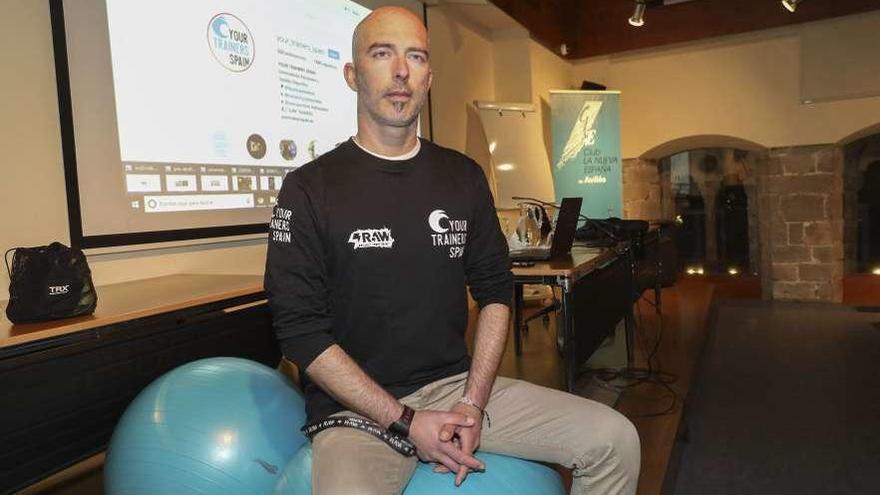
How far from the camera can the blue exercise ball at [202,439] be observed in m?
1.42

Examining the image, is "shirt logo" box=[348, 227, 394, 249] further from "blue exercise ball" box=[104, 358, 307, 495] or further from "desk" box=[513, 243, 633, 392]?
"desk" box=[513, 243, 633, 392]

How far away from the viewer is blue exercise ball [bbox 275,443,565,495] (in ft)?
3.86

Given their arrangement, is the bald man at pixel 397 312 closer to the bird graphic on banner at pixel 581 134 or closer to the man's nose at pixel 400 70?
the man's nose at pixel 400 70

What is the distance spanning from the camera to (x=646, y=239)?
4.36 meters

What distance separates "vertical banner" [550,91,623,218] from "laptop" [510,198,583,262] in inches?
117

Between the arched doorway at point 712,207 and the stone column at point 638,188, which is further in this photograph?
the arched doorway at point 712,207

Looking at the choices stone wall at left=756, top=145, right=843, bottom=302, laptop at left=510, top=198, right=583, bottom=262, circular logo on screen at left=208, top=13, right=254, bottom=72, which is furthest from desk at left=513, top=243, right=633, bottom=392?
stone wall at left=756, top=145, right=843, bottom=302

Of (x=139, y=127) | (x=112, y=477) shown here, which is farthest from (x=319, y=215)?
A: (x=139, y=127)

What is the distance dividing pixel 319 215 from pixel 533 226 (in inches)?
90.2

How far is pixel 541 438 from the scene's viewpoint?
136 cm

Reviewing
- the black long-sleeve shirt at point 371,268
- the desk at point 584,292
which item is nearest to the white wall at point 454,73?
the desk at point 584,292

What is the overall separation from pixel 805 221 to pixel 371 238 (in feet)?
19.4

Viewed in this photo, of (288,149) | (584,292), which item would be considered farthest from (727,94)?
(288,149)

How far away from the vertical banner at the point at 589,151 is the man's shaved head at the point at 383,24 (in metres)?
→ 4.53
